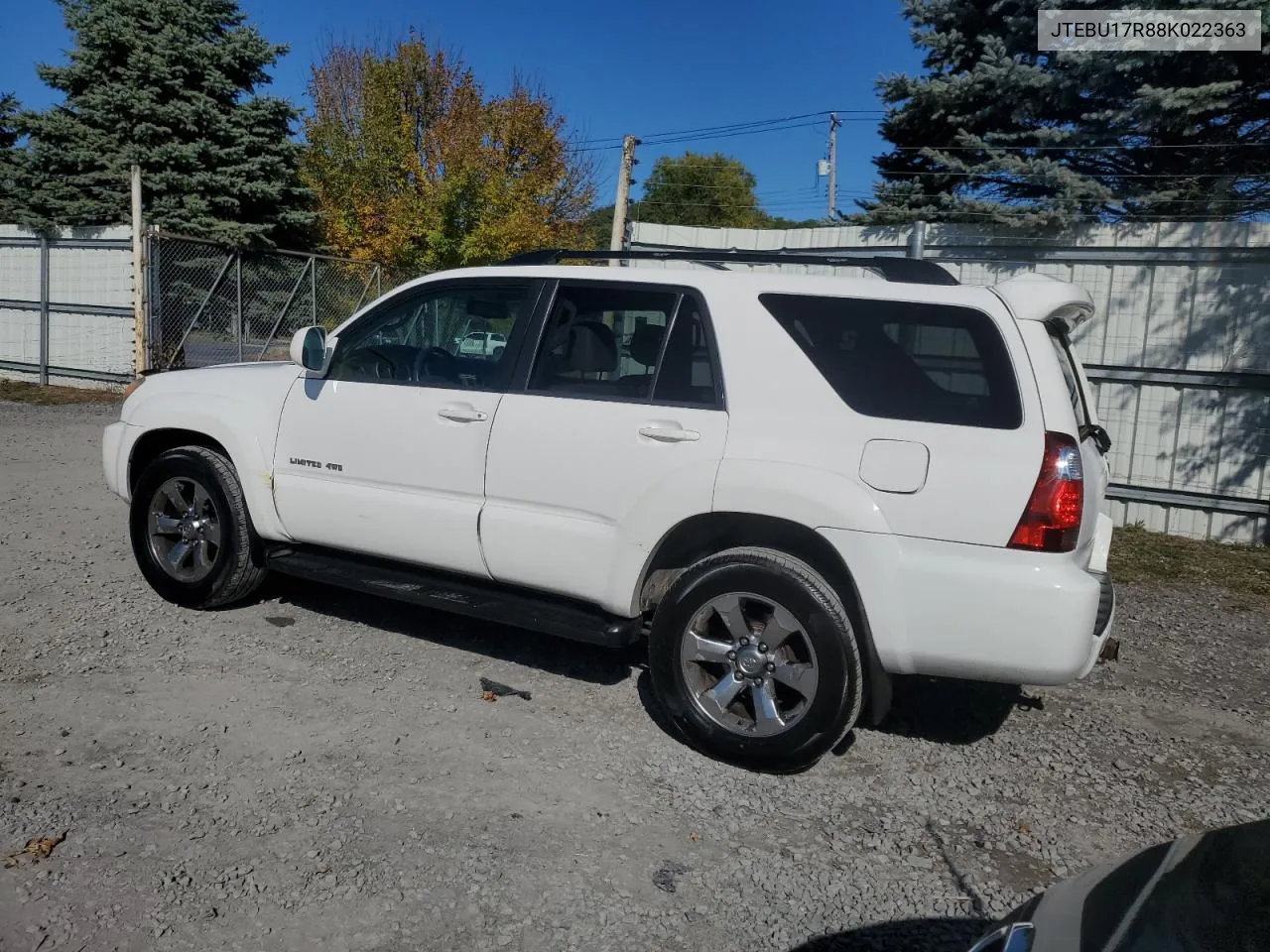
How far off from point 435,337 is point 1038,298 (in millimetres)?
2857

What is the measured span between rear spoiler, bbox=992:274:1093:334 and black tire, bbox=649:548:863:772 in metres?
1.26

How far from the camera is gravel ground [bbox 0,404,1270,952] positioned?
122 inches

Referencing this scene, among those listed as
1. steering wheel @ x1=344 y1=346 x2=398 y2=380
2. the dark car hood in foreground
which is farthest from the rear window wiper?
steering wheel @ x1=344 y1=346 x2=398 y2=380

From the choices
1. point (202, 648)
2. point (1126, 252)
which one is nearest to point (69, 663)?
point (202, 648)

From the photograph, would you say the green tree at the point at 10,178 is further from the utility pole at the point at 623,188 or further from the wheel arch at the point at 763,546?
the wheel arch at the point at 763,546

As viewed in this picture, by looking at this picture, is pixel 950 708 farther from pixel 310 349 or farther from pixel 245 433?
pixel 245 433

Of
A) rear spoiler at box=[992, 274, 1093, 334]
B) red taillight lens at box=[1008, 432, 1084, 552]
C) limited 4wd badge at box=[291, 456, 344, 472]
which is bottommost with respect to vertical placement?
limited 4wd badge at box=[291, 456, 344, 472]

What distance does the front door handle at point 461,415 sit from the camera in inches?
187

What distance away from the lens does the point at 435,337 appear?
5332mm

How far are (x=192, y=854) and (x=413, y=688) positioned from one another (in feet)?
5.19

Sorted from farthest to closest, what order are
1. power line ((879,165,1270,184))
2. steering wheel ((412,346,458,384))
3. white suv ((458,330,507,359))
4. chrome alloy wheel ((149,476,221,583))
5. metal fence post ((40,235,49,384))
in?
metal fence post ((40,235,49,384))
power line ((879,165,1270,184))
chrome alloy wheel ((149,476,221,583))
steering wheel ((412,346,458,384))
white suv ((458,330,507,359))

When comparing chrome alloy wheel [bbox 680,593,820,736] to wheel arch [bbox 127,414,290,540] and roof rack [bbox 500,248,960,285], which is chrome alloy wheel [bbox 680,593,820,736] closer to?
roof rack [bbox 500,248,960,285]

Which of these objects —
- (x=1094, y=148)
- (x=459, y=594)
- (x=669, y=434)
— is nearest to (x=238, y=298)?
(x=1094, y=148)

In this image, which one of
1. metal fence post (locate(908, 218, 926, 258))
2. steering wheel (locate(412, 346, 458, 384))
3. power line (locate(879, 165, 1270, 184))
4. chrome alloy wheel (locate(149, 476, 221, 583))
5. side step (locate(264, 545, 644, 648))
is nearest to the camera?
side step (locate(264, 545, 644, 648))
